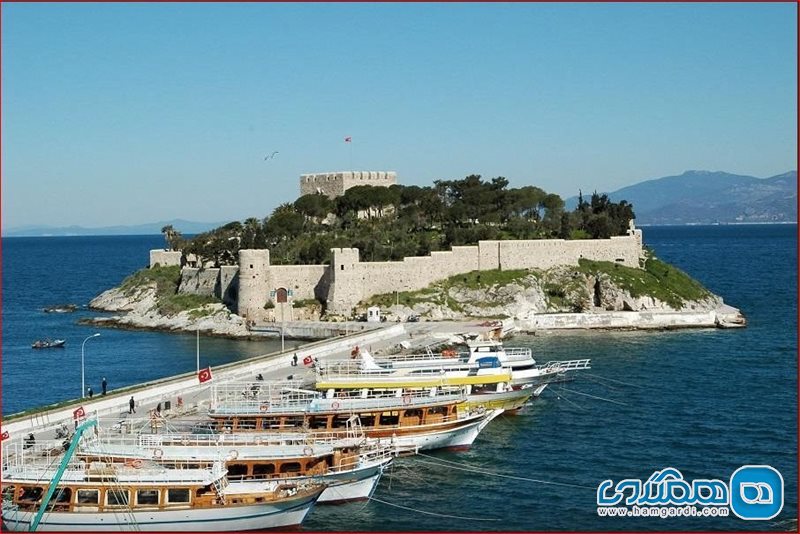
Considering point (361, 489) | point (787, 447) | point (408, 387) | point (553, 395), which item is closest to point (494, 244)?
point (553, 395)

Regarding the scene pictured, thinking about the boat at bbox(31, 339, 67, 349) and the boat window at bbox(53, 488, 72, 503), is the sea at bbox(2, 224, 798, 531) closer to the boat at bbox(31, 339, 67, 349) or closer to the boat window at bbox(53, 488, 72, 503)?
the boat at bbox(31, 339, 67, 349)

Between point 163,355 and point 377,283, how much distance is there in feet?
51.3

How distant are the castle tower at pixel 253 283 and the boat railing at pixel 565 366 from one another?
77.1ft

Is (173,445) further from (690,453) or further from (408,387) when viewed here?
(690,453)

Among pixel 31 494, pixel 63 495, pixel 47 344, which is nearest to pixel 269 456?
pixel 63 495

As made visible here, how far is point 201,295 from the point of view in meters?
71.9

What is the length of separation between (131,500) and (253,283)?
132 ft

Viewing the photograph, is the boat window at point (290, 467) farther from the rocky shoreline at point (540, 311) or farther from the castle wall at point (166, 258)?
the castle wall at point (166, 258)

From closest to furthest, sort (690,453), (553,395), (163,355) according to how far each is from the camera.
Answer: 1. (690,453)
2. (553,395)
3. (163,355)

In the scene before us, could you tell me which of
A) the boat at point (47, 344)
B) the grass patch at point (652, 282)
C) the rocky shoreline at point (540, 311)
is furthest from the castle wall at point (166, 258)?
the grass patch at point (652, 282)

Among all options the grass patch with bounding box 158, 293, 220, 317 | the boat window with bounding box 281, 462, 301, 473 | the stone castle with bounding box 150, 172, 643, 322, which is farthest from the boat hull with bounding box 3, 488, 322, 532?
the grass patch with bounding box 158, 293, 220, 317

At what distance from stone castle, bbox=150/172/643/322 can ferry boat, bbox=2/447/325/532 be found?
38.7 m

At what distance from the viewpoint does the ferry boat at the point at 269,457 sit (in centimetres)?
2855

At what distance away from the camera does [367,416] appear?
35531 millimetres
